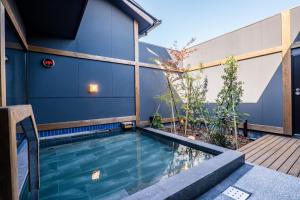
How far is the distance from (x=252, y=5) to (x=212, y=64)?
7.41ft

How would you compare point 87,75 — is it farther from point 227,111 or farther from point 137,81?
point 227,111

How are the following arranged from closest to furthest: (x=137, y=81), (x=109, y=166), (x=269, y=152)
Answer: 1. (x=109, y=166)
2. (x=269, y=152)
3. (x=137, y=81)

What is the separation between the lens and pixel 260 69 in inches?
183

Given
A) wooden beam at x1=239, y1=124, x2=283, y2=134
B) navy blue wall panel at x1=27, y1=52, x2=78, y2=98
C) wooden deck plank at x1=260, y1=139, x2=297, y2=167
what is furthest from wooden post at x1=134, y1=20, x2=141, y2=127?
wooden deck plank at x1=260, y1=139, x2=297, y2=167

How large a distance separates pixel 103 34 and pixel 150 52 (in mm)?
1895

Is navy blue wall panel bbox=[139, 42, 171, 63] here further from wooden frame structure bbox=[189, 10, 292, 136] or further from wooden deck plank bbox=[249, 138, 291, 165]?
wooden deck plank bbox=[249, 138, 291, 165]

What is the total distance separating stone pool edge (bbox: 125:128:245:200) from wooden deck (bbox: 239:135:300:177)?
44cm

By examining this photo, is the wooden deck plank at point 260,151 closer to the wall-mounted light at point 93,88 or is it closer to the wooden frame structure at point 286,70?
the wooden frame structure at point 286,70

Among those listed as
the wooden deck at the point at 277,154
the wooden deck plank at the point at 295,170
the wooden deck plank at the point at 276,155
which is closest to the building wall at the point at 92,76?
the wooden deck at the point at 277,154

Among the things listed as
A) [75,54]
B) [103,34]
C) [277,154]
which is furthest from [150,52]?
[277,154]

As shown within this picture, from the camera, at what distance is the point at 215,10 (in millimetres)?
6215

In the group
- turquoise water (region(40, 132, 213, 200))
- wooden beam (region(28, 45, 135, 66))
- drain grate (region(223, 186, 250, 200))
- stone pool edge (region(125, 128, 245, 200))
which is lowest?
turquoise water (region(40, 132, 213, 200))

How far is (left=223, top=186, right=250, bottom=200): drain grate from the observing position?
1760 mm

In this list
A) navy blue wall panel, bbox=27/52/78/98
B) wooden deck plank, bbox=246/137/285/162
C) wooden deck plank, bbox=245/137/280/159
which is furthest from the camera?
navy blue wall panel, bbox=27/52/78/98
